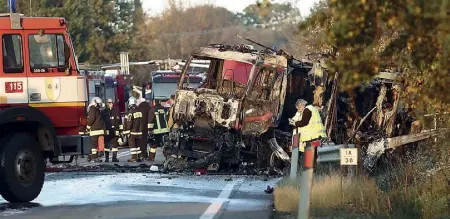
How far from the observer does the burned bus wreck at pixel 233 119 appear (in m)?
19.2

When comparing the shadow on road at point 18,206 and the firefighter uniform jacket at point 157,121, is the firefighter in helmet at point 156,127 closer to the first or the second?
the firefighter uniform jacket at point 157,121

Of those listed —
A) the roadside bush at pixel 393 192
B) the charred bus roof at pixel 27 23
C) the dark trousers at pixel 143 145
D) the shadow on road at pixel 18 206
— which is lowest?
the dark trousers at pixel 143 145

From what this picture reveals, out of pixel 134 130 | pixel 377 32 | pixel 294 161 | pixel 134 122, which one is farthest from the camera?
pixel 134 122

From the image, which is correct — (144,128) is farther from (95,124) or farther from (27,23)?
(27,23)

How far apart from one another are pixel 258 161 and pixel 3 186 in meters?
7.10

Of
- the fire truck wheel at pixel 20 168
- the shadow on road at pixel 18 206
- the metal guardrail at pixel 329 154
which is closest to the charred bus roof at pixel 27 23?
the fire truck wheel at pixel 20 168

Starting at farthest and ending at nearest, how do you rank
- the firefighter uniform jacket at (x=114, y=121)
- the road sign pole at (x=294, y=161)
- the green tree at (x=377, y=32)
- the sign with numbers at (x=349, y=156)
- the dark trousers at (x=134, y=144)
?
the firefighter uniform jacket at (x=114, y=121) → the dark trousers at (x=134, y=144) → the road sign pole at (x=294, y=161) → the sign with numbers at (x=349, y=156) → the green tree at (x=377, y=32)

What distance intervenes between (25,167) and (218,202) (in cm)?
281

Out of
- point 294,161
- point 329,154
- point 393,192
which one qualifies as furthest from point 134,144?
point 393,192

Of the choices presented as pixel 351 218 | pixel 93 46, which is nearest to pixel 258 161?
pixel 351 218

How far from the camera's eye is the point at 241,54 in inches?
770

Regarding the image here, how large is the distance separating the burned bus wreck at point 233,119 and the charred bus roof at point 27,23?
6.00m

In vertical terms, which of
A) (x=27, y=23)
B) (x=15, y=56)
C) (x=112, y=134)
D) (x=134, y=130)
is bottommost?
(x=112, y=134)

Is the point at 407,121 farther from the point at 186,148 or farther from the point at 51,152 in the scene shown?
the point at 51,152
